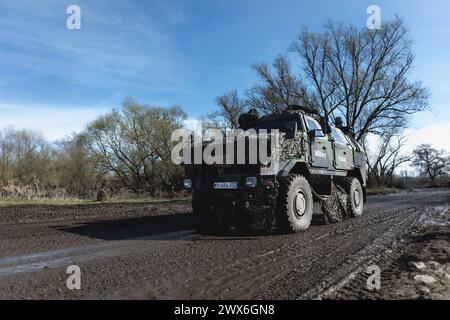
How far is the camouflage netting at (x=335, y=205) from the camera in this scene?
991 cm

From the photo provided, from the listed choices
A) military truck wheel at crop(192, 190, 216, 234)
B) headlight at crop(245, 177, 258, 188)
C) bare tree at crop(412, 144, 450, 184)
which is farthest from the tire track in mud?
bare tree at crop(412, 144, 450, 184)

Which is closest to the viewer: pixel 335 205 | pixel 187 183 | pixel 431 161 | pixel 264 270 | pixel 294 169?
pixel 264 270

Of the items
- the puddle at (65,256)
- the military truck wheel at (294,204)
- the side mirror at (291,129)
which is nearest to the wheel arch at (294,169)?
the military truck wheel at (294,204)

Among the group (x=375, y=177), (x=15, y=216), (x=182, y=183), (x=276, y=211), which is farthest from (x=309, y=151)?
(x=375, y=177)

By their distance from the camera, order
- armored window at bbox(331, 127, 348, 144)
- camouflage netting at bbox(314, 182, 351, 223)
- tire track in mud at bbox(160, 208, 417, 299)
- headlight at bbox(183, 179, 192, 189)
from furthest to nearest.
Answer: armored window at bbox(331, 127, 348, 144)
camouflage netting at bbox(314, 182, 351, 223)
headlight at bbox(183, 179, 192, 189)
tire track in mud at bbox(160, 208, 417, 299)

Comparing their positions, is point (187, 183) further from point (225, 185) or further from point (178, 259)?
point (178, 259)

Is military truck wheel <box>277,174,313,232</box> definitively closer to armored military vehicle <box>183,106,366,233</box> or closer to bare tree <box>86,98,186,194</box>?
armored military vehicle <box>183,106,366,233</box>

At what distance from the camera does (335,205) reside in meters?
10.4

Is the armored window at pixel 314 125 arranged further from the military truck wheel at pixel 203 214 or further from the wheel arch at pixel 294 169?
the military truck wheel at pixel 203 214

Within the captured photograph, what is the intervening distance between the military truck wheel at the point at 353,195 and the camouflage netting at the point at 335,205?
0.37ft

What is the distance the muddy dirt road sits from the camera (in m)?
4.35

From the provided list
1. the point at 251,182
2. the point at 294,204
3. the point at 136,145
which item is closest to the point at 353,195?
the point at 294,204

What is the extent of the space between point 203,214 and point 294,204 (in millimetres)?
2015

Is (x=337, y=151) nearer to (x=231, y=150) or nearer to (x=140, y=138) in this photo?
(x=231, y=150)
